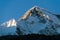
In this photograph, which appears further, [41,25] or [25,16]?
[25,16]

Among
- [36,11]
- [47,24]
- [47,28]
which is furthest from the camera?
[36,11]

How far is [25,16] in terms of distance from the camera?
5851 inches

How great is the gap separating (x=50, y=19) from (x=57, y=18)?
539 cm

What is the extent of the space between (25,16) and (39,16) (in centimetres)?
784
